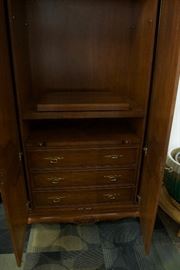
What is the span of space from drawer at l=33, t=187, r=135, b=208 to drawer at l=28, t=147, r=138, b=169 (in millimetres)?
194

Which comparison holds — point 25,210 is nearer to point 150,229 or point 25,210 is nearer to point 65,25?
point 150,229

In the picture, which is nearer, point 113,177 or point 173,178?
point 113,177

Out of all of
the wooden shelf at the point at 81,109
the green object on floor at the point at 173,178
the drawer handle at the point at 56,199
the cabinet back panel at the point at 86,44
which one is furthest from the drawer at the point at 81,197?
the cabinet back panel at the point at 86,44

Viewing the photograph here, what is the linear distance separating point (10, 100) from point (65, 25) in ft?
2.04

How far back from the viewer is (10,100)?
1011 mm

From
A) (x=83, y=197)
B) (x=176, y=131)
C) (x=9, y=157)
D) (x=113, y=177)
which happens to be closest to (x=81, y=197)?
(x=83, y=197)

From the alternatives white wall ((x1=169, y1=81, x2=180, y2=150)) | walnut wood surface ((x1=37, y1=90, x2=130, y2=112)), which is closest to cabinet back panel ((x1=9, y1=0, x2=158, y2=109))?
walnut wood surface ((x1=37, y1=90, x2=130, y2=112))

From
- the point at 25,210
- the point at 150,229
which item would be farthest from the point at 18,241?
the point at 150,229

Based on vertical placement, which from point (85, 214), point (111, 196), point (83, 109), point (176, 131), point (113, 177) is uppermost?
point (83, 109)

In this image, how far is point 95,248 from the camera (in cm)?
127

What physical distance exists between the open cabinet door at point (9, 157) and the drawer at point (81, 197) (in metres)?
0.16

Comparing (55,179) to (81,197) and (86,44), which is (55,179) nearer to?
(81,197)

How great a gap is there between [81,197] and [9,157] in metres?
0.56

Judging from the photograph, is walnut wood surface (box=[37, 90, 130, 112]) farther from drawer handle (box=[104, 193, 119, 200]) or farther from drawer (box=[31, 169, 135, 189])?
drawer handle (box=[104, 193, 119, 200])
